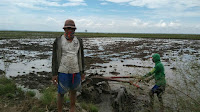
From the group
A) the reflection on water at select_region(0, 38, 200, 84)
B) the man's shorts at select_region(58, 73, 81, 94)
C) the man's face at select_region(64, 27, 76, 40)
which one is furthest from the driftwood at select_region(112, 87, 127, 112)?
the man's face at select_region(64, 27, 76, 40)

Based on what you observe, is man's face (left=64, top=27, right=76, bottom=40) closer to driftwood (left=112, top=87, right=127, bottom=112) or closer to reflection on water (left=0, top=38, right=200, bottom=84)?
driftwood (left=112, top=87, right=127, bottom=112)

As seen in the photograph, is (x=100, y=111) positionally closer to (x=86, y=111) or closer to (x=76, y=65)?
(x=86, y=111)

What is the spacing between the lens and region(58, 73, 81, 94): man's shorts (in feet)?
10.8

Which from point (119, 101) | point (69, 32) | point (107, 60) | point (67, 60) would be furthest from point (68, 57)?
point (107, 60)

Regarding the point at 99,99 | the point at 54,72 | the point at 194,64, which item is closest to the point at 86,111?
the point at 99,99

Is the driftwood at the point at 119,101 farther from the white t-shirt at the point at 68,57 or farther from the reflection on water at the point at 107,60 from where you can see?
the white t-shirt at the point at 68,57

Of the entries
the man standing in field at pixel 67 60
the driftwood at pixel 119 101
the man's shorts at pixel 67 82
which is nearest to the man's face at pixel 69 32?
the man standing in field at pixel 67 60

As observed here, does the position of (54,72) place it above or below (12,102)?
above

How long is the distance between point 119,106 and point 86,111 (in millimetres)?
1045

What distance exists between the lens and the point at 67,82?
3318 millimetres

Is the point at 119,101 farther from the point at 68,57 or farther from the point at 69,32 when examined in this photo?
the point at 69,32

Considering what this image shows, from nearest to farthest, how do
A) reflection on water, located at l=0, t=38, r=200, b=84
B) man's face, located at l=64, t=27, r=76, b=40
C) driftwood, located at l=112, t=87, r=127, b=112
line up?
man's face, located at l=64, t=27, r=76, b=40, driftwood, located at l=112, t=87, r=127, b=112, reflection on water, located at l=0, t=38, r=200, b=84

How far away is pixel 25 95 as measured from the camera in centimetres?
532

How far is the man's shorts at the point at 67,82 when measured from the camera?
329 cm
